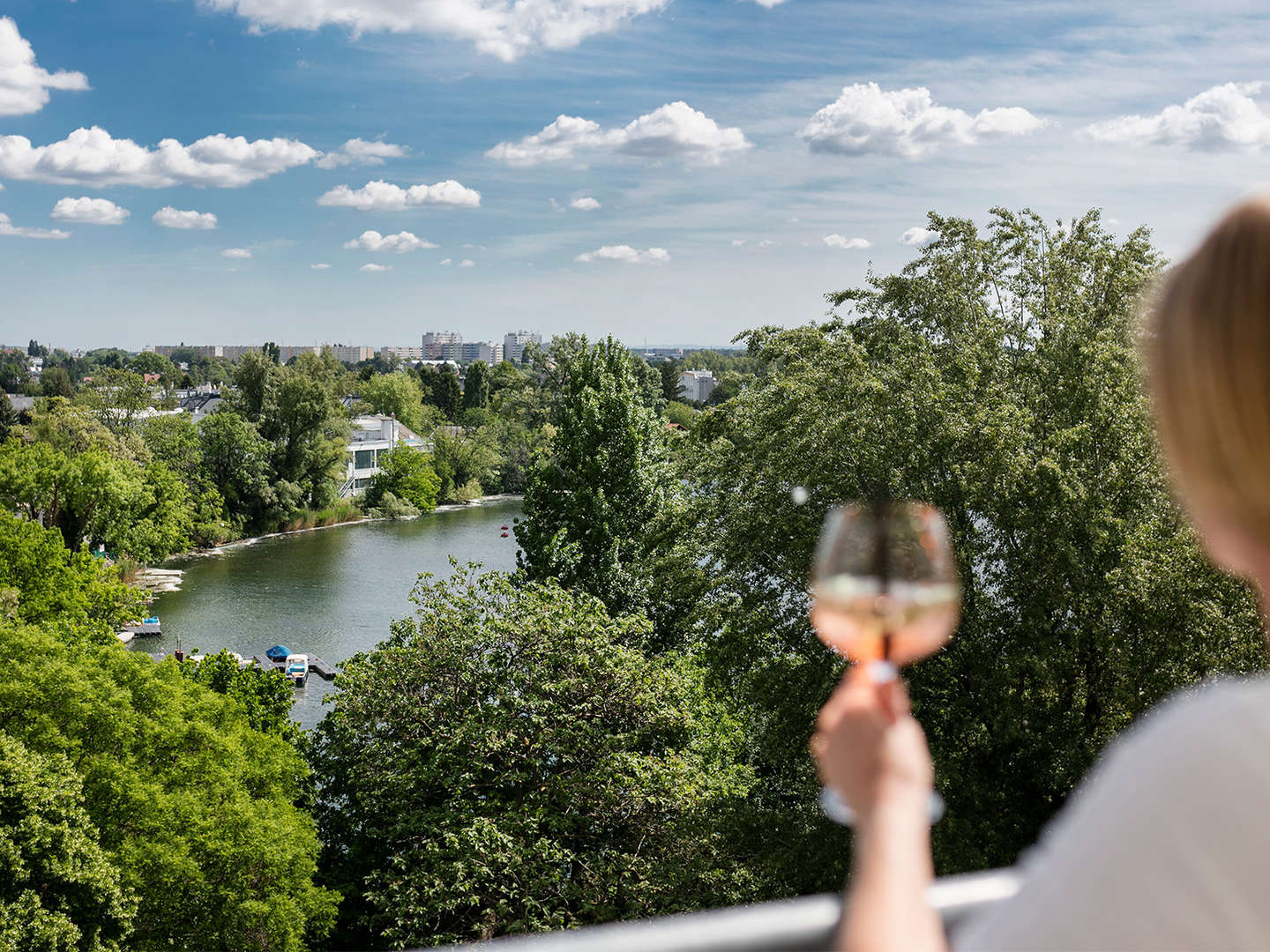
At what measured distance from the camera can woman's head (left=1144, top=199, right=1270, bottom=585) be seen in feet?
2.18

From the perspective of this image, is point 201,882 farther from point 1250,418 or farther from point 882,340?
point 1250,418

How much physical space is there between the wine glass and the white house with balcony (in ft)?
182

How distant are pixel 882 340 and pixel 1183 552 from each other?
5.52 meters

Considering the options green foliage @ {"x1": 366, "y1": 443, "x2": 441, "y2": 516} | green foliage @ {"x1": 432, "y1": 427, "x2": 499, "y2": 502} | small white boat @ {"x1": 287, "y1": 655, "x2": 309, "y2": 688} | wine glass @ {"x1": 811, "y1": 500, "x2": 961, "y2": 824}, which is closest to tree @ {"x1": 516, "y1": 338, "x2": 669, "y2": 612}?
small white boat @ {"x1": 287, "y1": 655, "x2": 309, "y2": 688}

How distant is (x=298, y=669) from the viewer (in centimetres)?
2925

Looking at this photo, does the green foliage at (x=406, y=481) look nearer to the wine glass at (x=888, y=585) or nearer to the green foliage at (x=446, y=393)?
the green foliage at (x=446, y=393)

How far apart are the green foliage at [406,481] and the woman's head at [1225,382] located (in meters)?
57.6

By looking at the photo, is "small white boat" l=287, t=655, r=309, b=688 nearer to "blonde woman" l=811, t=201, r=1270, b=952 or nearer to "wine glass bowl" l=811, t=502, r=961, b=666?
"wine glass bowl" l=811, t=502, r=961, b=666

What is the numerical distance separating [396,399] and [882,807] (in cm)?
7547

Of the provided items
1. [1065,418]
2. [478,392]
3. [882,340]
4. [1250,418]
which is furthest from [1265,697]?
[478,392]

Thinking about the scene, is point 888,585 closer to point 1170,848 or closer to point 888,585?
point 888,585

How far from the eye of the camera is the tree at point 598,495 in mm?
22281

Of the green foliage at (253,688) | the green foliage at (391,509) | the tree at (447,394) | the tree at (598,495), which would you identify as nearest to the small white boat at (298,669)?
the tree at (598,495)

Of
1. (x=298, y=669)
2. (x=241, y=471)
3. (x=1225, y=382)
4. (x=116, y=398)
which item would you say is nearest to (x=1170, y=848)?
(x=1225, y=382)
